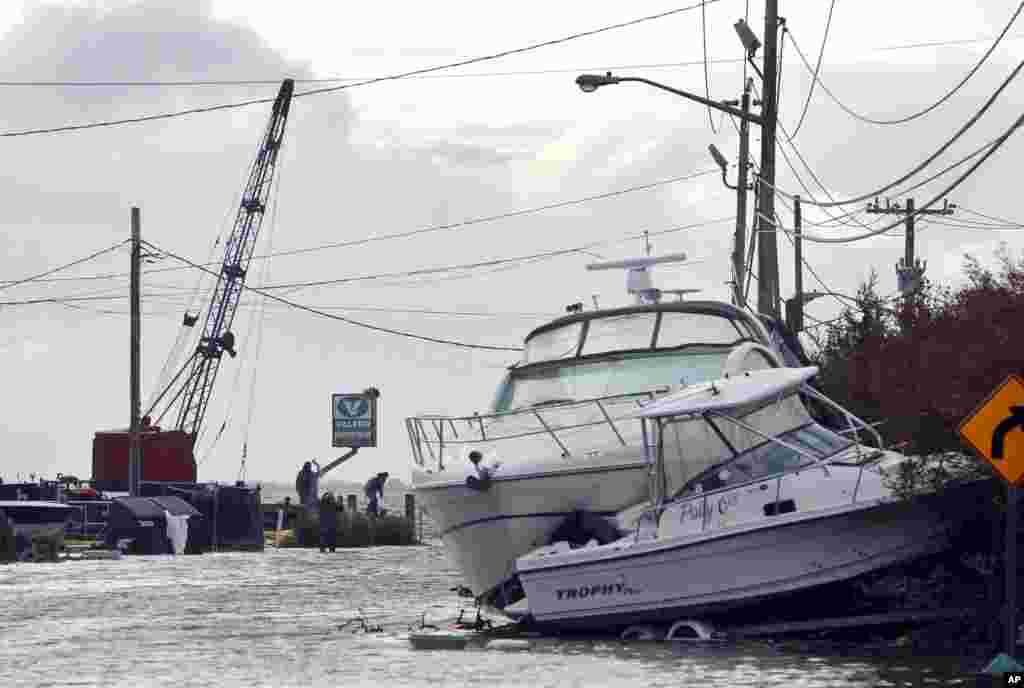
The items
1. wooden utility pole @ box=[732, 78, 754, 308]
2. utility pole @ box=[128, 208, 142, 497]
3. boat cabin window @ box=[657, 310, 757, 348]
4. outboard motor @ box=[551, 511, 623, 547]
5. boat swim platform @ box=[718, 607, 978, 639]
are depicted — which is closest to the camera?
boat swim platform @ box=[718, 607, 978, 639]

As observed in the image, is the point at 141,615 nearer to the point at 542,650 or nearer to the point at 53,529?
the point at 542,650

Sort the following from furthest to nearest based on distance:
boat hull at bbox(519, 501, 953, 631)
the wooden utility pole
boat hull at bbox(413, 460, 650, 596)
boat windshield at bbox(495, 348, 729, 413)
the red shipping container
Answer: the red shipping container
the wooden utility pole
boat windshield at bbox(495, 348, 729, 413)
boat hull at bbox(413, 460, 650, 596)
boat hull at bbox(519, 501, 953, 631)

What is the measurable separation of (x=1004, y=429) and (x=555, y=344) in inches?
439

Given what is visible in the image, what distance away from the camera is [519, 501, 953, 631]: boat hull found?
64.0 ft

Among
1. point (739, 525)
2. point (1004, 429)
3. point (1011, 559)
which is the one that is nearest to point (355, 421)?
point (739, 525)

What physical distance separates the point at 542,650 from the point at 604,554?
114 cm

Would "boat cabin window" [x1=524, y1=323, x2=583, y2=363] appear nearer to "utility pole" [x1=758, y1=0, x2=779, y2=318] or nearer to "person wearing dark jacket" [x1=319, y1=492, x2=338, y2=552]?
"utility pole" [x1=758, y1=0, x2=779, y2=318]

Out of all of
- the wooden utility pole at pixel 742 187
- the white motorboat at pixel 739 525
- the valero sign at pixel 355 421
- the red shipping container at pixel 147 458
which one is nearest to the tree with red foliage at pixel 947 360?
the white motorboat at pixel 739 525

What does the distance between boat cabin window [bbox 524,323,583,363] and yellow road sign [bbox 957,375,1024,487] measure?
1046 centimetres

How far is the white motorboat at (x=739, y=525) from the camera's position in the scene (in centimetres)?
1958

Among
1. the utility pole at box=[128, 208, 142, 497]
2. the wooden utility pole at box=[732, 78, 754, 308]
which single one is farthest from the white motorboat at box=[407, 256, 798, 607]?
the utility pole at box=[128, 208, 142, 497]

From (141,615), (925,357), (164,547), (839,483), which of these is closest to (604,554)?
(839,483)

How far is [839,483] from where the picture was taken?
1969 centimetres

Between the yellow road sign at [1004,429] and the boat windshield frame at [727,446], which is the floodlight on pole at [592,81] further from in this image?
the yellow road sign at [1004,429]
